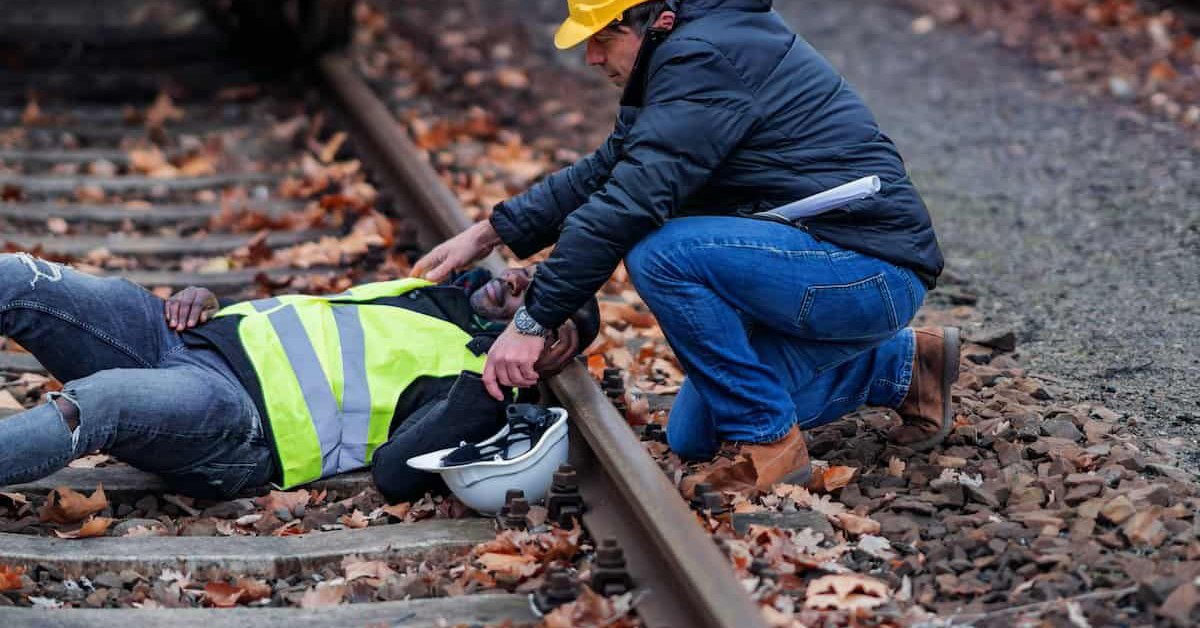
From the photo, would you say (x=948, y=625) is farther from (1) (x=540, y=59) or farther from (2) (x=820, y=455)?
(1) (x=540, y=59)

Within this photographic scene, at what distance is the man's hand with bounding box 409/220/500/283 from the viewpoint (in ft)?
15.4

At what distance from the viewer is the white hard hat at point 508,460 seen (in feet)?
13.1

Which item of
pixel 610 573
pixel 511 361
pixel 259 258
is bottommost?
pixel 259 258

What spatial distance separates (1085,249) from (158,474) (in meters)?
3.98

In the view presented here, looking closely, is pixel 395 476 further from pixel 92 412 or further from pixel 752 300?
pixel 752 300

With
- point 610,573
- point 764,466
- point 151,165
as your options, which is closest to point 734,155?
point 764,466

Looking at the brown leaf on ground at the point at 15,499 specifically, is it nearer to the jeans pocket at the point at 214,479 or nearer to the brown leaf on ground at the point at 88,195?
the jeans pocket at the point at 214,479

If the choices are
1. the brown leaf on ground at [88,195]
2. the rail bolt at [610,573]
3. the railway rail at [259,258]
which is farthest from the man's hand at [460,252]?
the brown leaf on ground at [88,195]

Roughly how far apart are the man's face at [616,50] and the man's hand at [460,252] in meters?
0.79

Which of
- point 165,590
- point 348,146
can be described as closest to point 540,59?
point 348,146

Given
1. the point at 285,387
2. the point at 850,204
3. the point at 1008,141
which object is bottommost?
the point at 1008,141

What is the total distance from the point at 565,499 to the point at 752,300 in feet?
2.44

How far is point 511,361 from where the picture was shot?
4004 mm

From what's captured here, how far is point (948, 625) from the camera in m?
3.36
